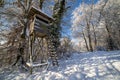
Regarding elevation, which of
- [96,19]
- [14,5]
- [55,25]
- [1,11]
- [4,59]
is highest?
[96,19]

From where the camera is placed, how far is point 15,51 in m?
7.94

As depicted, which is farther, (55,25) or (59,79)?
(55,25)

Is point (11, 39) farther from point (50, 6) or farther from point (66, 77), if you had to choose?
point (50, 6)

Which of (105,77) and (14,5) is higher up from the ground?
(14,5)

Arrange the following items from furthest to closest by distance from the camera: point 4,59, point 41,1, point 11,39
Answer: point 41,1
point 11,39
point 4,59

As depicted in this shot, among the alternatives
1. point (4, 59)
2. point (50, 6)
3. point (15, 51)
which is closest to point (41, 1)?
point (50, 6)

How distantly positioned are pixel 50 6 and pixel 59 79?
31.6 feet

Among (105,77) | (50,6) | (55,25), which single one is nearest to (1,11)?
(55,25)

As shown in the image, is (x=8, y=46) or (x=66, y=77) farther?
(x=8, y=46)

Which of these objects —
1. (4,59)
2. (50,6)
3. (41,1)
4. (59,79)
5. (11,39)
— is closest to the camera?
(59,79)

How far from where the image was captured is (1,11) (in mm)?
8148

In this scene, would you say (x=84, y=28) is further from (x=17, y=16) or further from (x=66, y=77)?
(x=66, y=77)

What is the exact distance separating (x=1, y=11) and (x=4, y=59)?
10.7ft

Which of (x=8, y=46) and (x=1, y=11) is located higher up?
(x=1, y=11)
